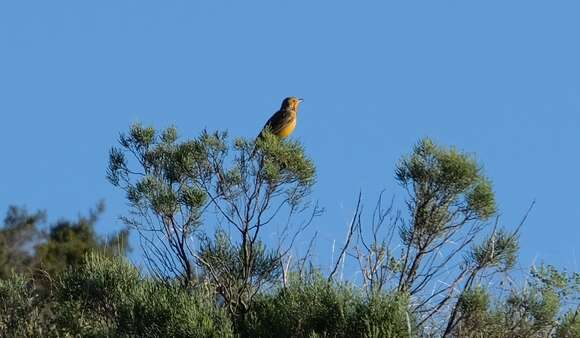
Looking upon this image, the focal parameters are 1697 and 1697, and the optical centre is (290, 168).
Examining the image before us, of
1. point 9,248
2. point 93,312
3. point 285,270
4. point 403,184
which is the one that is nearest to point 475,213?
point 403,184

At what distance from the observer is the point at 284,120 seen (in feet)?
43.8

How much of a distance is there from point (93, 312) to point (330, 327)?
2051mm

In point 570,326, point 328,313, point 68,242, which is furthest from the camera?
point 68,242

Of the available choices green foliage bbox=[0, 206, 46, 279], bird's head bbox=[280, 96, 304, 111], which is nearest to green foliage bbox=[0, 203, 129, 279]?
green foliage bbox=[0, 206, 46, 279]

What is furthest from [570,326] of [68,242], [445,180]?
[68,242]

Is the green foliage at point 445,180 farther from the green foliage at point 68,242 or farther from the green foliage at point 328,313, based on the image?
A: the green foliage at point 68,242

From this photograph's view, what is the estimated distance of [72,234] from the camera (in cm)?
3094

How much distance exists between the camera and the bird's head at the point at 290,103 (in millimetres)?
13828

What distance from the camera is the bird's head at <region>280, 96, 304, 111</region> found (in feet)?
45.4

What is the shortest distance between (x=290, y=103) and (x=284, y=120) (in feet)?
2.10

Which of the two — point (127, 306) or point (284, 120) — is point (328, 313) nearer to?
point (127, 306)

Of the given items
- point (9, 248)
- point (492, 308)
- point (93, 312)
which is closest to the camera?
point (492, 308)

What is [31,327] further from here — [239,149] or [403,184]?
Answer: [403,184]

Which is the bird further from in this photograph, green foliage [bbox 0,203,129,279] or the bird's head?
green foliage [bbox 0,203,129,279]
